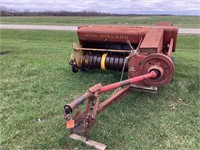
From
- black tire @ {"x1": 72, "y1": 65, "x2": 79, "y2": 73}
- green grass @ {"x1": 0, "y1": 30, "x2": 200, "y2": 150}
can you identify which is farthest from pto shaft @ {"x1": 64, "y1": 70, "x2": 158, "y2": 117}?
black tire @ {"x1": 72, "y1": 65, "x2": 79, "y2": 73}

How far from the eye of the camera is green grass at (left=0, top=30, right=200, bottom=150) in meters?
2.76

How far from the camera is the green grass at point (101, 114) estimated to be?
2764 mm

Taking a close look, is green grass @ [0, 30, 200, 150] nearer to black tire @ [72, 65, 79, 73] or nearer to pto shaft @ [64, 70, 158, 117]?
black tire @ [72, 65, 79, 73]

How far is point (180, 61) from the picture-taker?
623 centimetres

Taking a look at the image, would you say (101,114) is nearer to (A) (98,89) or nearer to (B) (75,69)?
(A) (98,89)

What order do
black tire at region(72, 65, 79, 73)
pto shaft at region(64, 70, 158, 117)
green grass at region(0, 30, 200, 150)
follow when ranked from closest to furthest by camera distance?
1. pto shaft at region(64, 70, 158, 117)
2. green grass at region(0, 30, 200, 150)
3. black tire at region(72, 65, 79, 73)

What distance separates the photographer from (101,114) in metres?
3.29

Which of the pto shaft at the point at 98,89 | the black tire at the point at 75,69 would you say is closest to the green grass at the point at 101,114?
the black tire at the point at 75,69

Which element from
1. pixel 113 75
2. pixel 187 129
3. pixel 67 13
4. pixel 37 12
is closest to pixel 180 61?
pixel 113 75

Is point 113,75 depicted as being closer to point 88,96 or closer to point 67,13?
point 88,96

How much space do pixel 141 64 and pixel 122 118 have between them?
0.79 metres

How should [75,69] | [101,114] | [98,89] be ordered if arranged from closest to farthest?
[98,89] → [101,114] → [75,69]

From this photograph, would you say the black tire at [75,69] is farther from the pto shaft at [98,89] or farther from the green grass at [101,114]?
the pto shaft at [98,89]

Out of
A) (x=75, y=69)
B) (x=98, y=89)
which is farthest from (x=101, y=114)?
(x=75, y=69)
